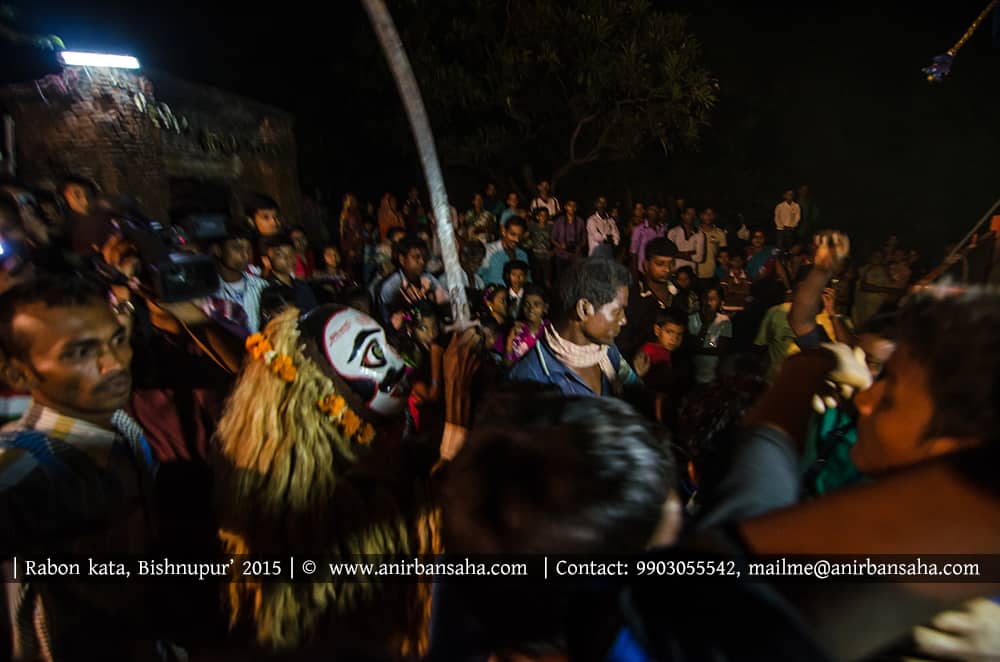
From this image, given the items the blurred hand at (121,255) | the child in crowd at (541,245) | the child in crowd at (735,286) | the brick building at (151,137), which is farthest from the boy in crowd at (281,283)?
the child in crowd at (735,286)

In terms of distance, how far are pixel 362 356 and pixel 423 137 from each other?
988 mm

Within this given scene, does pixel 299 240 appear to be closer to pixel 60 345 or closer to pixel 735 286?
pixel 60 345

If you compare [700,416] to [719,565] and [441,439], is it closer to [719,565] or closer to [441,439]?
[441,439]

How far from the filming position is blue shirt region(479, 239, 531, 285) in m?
7.77

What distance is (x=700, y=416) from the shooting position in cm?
284

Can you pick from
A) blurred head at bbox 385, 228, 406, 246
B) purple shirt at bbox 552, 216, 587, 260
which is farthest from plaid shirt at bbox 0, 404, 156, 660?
purple shirt at bbox 552, 216, 587, 260

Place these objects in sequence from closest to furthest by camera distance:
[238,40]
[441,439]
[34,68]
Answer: [441,439]
[34,68]
[238,40]

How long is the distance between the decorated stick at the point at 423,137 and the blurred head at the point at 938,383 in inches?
67.7

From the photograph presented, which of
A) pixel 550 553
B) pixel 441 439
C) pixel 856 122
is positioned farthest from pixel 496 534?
pixel 856 122

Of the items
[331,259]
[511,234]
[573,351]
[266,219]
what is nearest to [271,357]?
[573,351]

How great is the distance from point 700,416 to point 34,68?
14.4ft

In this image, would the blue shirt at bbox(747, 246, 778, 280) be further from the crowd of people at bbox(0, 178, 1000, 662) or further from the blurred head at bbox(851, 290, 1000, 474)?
the blurred head at bbox(851, 290, 1000, 474)

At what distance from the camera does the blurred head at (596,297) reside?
2.85m

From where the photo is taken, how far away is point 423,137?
2.52 meters
